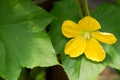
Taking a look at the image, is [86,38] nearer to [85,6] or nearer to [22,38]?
[85,6]

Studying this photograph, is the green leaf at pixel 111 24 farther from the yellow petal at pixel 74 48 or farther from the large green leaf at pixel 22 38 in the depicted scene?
the large green leaf at pixel 22 38

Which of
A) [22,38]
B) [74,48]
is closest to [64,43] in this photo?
[74,48]

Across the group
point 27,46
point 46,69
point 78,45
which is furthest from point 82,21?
point 46,69

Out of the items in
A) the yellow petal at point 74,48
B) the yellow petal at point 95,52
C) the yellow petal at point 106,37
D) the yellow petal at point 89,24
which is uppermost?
the yellow petal at point 89,24

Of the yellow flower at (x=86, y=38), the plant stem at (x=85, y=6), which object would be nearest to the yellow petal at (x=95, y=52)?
the yellow flower at (x=86, y=38)

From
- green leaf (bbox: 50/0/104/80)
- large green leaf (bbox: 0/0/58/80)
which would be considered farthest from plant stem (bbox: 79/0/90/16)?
large green leaf (bbox: 0/0/58/80)

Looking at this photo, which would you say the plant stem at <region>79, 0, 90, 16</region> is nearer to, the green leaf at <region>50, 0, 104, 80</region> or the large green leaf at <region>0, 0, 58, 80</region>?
the green leaf at <region>50, 0, 104, 80</region>

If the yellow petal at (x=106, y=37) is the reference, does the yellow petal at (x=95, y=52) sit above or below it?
below
